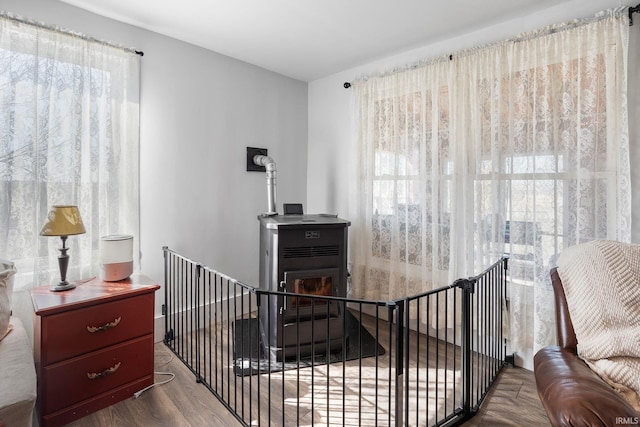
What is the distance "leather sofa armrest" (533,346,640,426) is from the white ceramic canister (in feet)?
7.90

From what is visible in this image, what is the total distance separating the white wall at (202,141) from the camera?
271cm

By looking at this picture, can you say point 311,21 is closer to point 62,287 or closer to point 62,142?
point 62,142

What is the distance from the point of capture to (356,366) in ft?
8.23

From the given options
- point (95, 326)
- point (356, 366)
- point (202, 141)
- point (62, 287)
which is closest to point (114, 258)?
point (62, 287)

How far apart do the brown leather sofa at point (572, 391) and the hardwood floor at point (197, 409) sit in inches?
24.4

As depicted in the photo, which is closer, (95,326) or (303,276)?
(95,326)

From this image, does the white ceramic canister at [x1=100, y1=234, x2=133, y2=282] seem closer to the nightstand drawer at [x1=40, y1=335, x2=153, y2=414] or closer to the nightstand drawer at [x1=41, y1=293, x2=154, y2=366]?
the nightstand drawer at [x1=41, y1=293, x2=154, y2=366]

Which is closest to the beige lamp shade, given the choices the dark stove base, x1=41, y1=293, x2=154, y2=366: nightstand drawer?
x1=41, y1=293, x2=154, y2=366: nightstand drawer

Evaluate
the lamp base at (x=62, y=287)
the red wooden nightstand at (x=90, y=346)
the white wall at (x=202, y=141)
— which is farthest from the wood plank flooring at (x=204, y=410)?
the white wall at (x=202, y=141)

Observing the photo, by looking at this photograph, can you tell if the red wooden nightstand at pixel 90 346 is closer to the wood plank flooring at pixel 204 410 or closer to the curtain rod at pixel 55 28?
the wood plank flooring at pixel 204 410

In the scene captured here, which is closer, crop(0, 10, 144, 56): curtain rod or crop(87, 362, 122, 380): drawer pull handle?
crop(87, 362, 122, 380): drawer pull handle

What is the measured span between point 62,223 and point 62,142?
24.9 inches

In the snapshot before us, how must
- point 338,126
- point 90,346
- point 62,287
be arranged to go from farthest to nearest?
point 338,126 < point 62,287 < point 90,346

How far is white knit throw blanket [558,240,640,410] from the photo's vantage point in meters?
1.35
